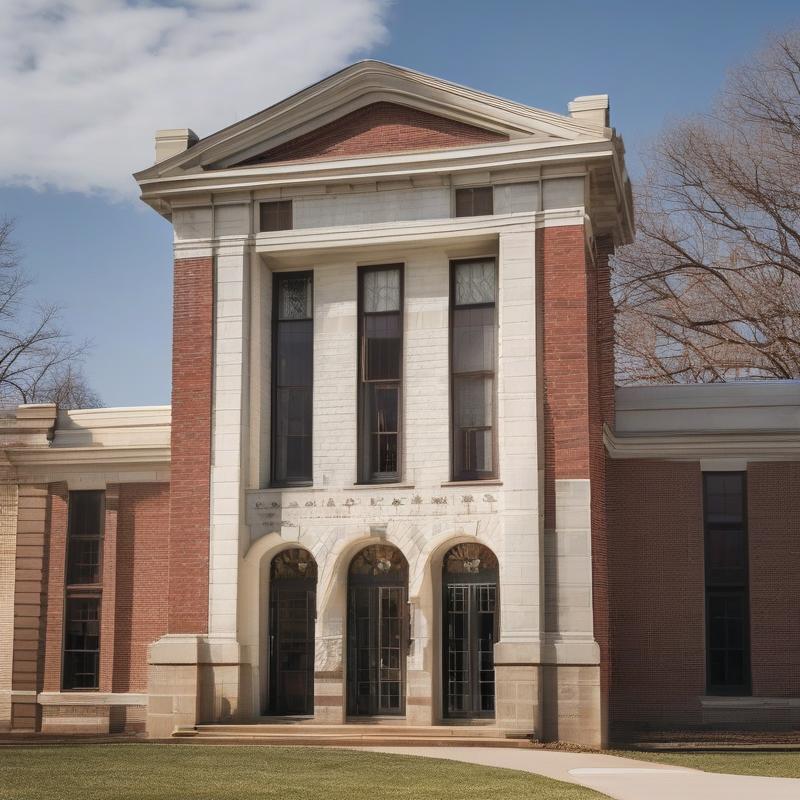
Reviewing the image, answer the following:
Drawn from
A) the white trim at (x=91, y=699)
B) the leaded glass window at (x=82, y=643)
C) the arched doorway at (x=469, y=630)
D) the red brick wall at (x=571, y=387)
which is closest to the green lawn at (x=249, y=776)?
the arched doorway at (x=469, y=630)

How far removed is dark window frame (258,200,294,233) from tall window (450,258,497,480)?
3.37 meters

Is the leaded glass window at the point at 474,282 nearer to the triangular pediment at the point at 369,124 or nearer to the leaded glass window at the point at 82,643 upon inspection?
the triangular pediment at the point at 369,124

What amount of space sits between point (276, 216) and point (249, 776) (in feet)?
40.8

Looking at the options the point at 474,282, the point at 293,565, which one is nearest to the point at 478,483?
the point at 474,282

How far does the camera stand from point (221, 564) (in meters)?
25.9

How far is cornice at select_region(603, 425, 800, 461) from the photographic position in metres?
27.5

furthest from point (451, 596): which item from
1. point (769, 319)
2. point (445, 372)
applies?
point (769, 319)

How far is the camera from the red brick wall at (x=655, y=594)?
2728 centimetres

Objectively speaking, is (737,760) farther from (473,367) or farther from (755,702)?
(473,367)

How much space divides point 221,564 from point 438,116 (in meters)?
9.42

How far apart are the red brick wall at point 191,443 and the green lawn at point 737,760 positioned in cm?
844

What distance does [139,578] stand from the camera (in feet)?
93.5

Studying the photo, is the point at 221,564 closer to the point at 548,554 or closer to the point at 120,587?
the point at 120,587

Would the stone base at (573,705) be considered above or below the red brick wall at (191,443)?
below
